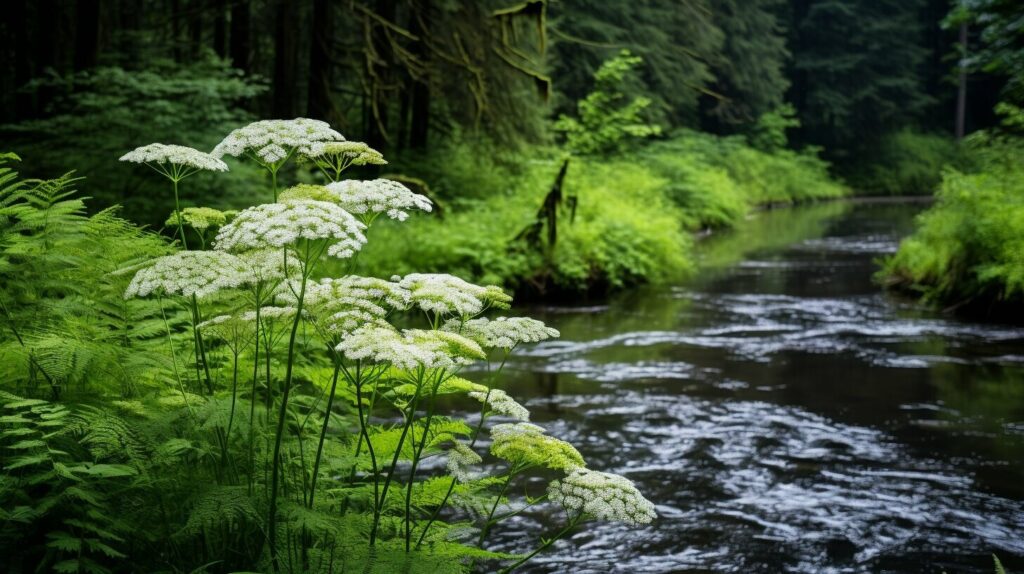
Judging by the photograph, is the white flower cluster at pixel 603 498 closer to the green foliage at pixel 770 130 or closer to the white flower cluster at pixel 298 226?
the white flower cluster at pixel 298 226

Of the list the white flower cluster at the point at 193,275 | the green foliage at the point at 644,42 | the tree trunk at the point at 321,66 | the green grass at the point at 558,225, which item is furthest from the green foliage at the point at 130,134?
the green foliage at the point at 644,42

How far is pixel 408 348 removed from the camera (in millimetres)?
2838

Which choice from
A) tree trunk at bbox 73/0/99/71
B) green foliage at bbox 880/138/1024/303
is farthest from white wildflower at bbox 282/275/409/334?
green foliage at bbox 880/138/1024/303

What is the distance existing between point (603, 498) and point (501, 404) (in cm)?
50

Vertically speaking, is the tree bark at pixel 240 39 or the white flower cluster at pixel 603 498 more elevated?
the tree bark at pixel 240 39

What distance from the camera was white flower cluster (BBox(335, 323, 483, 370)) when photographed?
2.80 m

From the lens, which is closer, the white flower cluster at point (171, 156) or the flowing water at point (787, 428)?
the white flower cluster at point (171, 156)

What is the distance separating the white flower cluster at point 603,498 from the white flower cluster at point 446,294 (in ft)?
2.32

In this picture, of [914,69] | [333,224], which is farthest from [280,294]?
[914,69]

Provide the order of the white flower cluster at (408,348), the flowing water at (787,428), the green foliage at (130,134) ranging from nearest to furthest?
the white flower cluster at (408,348), the flowing water at (787,428), the green foliage at (130,134)

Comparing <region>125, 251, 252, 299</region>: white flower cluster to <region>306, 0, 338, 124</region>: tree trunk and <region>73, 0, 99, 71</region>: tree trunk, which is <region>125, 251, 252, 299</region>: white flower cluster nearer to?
<region>73, 0, 99, 71</region>: tree trunk

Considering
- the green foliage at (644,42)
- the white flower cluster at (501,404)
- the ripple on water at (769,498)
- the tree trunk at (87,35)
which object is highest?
the green foliage at (644,42)

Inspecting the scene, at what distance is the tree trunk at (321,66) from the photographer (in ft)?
50.3

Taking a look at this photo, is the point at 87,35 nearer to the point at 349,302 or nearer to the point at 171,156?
the point at 171,156
